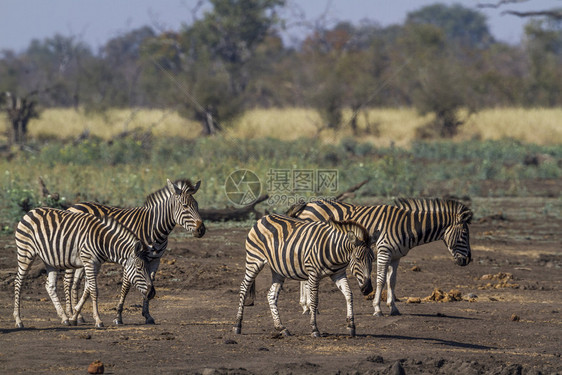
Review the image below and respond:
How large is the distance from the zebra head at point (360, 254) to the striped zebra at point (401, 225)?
1900 mm

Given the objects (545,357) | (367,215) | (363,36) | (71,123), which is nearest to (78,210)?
(367,215)

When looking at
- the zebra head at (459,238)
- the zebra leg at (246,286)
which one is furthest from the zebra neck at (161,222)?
the zebra head at (459,238)

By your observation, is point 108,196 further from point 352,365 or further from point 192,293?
point 352,365

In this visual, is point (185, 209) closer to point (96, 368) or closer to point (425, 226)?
point (96, 368)

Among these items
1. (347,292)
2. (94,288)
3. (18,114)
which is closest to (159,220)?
(94,288)

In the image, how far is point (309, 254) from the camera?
8039mm

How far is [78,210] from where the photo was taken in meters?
9.25

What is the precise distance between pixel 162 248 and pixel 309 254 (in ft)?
5.77

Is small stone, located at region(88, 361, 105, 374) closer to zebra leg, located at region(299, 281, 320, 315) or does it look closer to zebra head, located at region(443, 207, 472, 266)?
zebra leg, located at region(299, 281, 320, 315)

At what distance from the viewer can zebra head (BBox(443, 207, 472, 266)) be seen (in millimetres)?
9828

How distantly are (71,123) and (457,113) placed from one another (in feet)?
52.7

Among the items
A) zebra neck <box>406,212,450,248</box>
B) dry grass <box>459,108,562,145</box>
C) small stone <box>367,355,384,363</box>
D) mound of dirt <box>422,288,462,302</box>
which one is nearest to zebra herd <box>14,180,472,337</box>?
zebra neck <box>406,212,450,248</box>

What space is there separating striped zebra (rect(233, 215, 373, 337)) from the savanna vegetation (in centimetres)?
666

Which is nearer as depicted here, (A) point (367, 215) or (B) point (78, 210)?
(B) point (78, 210)
